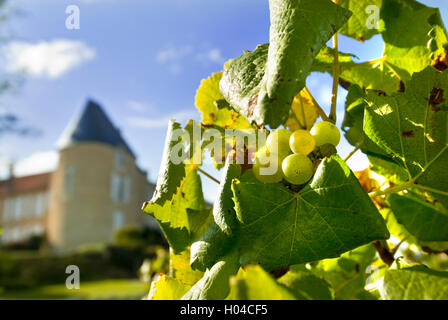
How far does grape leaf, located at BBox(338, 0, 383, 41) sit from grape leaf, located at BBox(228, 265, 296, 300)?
0.41 metres

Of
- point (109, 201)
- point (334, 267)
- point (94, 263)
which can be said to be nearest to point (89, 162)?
point (109, 201)

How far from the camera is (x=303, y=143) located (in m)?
0.40

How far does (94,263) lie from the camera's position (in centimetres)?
1494

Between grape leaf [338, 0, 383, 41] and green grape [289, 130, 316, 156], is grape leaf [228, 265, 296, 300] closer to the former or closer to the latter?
green grape [289, 130, 316, 156]

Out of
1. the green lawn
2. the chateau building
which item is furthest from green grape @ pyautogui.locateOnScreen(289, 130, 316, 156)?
the chateau building

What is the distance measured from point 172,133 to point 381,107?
242 millimetres

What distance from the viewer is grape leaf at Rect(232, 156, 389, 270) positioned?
1.13 ft

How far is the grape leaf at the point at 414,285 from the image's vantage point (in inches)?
12.5

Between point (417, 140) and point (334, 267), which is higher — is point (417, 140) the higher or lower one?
the higher one

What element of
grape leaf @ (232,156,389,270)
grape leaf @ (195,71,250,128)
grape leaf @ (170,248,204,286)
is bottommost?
grape leaf @ (170,248,204,286)
